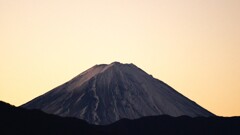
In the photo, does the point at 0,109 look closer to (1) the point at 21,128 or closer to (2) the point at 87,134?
(1) the point at 21,128

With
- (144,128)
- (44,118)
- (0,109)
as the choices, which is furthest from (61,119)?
(144,128)

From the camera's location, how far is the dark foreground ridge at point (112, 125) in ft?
272

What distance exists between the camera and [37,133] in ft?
267

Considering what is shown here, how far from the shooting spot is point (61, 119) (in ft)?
313

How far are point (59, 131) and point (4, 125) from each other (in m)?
10.6

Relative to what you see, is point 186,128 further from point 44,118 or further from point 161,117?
point 44,118

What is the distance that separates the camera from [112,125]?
12412 centimetres

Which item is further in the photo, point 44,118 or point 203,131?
point 203,131

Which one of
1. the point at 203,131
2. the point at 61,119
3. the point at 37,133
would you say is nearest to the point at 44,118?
the point at 61,119

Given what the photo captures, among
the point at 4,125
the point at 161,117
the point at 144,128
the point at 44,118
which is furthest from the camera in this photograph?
the point at 161,117

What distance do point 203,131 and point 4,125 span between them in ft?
190

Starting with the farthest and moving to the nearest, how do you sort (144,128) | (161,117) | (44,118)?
(161,117), (144,128), (44,118)

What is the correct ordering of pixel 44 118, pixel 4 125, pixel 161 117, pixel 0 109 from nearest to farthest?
1. pixel 4 125
2. pixel 0 109
3. pixel 44 118
4. pixel 161 117

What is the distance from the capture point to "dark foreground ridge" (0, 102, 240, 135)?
82.9 m
